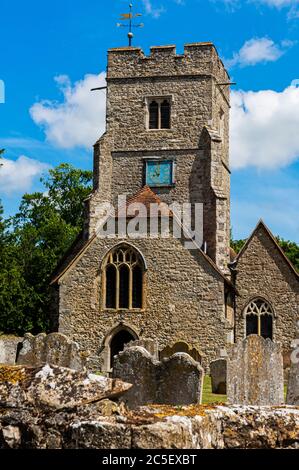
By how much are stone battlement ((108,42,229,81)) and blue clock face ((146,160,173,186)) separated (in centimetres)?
424

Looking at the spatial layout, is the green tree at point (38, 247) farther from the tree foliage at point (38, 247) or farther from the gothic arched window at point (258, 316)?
the gothic arched window at point (258, 316)

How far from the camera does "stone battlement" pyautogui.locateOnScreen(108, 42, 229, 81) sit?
35062mm

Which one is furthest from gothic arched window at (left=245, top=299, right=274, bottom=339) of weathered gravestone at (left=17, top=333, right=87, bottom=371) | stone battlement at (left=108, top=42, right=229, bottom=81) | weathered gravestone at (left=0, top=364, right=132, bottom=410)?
weathered gravestone at (left=0, top=364, right=132, bottom=410)

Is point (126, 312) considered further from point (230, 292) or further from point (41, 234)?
point (41, 234)

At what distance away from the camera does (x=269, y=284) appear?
3134 centimetres

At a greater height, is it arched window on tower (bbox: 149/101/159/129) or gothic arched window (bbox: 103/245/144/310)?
arched window on tower (bbox: 149/101/159/129)

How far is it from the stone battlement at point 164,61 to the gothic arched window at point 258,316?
10937 millimetres

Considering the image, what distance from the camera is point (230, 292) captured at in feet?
101

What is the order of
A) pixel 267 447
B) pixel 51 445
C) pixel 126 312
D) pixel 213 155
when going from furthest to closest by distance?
1. pixel 213 155
2. pixel 126 312
3. pixel 267 447
4. pixel 51 445

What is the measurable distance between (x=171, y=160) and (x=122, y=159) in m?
2.30

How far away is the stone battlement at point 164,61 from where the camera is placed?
115ft

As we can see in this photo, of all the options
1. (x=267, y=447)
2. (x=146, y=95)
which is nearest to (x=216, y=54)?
(x=146, y=95)

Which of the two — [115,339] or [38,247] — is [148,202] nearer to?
[115,339]

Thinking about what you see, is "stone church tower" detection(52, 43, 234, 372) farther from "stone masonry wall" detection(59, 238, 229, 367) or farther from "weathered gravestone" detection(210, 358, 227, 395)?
"weathered gravestone" detection(210, 358, 227, 395)
